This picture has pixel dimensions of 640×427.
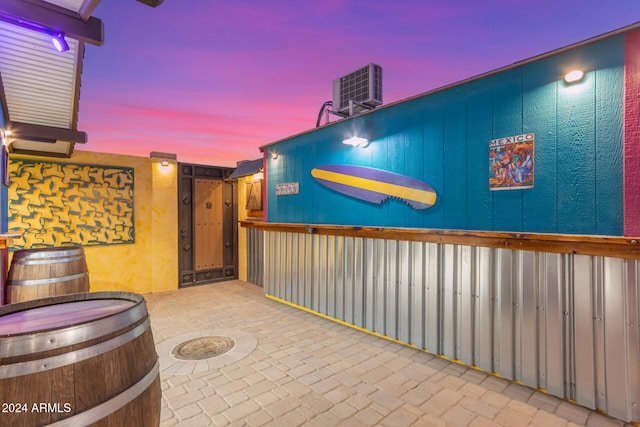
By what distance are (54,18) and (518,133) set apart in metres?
4.89

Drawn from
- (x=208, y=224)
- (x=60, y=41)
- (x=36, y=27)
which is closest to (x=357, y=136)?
(x=60, y=41)

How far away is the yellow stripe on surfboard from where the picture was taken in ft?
12.8

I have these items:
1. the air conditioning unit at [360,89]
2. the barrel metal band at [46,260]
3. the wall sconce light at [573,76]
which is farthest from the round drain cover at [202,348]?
the wall sconce light at [573,76]

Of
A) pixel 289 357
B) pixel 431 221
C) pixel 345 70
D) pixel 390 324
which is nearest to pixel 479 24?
pixel 345 70

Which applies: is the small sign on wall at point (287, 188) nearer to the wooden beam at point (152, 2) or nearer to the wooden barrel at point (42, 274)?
the wooden barrel at point (42, 274)

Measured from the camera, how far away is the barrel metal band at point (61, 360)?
1.17 metres

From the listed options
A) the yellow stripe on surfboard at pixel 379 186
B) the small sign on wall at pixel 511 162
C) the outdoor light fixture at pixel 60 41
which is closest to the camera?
the outdoor light fixture at pixel 60 41

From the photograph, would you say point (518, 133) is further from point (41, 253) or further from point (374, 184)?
point (41, 253)

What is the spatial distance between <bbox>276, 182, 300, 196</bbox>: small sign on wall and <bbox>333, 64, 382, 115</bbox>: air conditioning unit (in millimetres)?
1804

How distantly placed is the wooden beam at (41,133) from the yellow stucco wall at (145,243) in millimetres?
1745

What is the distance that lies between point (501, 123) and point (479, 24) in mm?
4966

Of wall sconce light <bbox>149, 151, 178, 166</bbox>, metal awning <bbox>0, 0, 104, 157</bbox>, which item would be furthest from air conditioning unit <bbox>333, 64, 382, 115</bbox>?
wall sconce light <bbox>149, 151, 178, 166</bbox>

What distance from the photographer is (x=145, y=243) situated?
23.5ft

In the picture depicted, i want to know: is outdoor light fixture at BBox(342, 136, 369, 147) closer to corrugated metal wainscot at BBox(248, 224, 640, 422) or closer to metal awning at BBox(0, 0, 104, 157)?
corrugated metal wainscot at BBox(248, 224, 640, 422)
